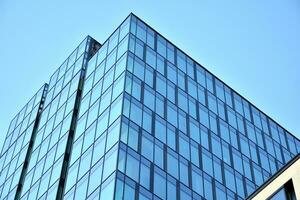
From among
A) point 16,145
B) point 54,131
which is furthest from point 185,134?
point 16,145

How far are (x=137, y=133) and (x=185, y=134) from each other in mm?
8106

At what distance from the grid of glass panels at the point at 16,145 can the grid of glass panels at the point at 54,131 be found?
6.66 ft

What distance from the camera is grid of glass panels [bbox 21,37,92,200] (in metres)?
59.3

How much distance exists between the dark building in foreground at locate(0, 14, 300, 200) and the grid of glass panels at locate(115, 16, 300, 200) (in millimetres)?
128

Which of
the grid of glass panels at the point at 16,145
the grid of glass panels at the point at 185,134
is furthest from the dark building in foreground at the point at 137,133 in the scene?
the grid of glass panels at the point at 16,145

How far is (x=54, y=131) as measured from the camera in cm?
6569

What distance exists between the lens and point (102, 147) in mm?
51844

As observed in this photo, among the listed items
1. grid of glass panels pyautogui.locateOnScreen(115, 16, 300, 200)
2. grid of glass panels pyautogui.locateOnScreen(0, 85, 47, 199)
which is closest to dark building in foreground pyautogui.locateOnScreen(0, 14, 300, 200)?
grid of glass panels pyautogui.locateOnScreen(115, 16, 300, 200)

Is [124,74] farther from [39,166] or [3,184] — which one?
[3,184]

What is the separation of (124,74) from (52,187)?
1201cm

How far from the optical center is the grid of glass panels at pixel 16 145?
6876 cm

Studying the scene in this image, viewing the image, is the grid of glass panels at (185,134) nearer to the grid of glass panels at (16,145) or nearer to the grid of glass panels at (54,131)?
the grid of glass panels at (54,131)

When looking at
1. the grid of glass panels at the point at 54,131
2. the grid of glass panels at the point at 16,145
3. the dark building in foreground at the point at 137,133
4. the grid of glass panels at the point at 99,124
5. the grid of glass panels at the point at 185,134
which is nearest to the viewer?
the grid of glass panels at the point at 99,124

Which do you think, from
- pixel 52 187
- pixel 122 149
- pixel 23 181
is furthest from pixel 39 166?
pixel 122 149
